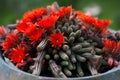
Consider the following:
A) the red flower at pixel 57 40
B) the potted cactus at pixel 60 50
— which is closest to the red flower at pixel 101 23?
the potted cactus at pixel 60 50

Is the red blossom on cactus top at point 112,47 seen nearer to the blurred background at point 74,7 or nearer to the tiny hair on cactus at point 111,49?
the tiny hair on cactus at point 111,49

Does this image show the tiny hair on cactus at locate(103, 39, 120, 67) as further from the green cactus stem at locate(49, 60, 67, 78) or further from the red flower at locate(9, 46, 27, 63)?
the red flower at locate(9, 46, 27, 63)

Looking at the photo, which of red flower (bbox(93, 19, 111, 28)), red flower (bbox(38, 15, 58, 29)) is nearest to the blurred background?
red flower (bbox(93, 19, 111, 28))

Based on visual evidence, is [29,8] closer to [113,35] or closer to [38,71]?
[113,35]

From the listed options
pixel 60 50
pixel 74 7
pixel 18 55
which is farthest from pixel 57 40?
pixel 74 7

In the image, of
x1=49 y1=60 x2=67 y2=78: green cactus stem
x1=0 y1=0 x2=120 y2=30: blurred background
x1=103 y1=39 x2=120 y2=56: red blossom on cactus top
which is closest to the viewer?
x1=49 y1=60 x2=67 y2=78: green cactus stem

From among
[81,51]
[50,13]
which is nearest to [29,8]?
[50,13]
